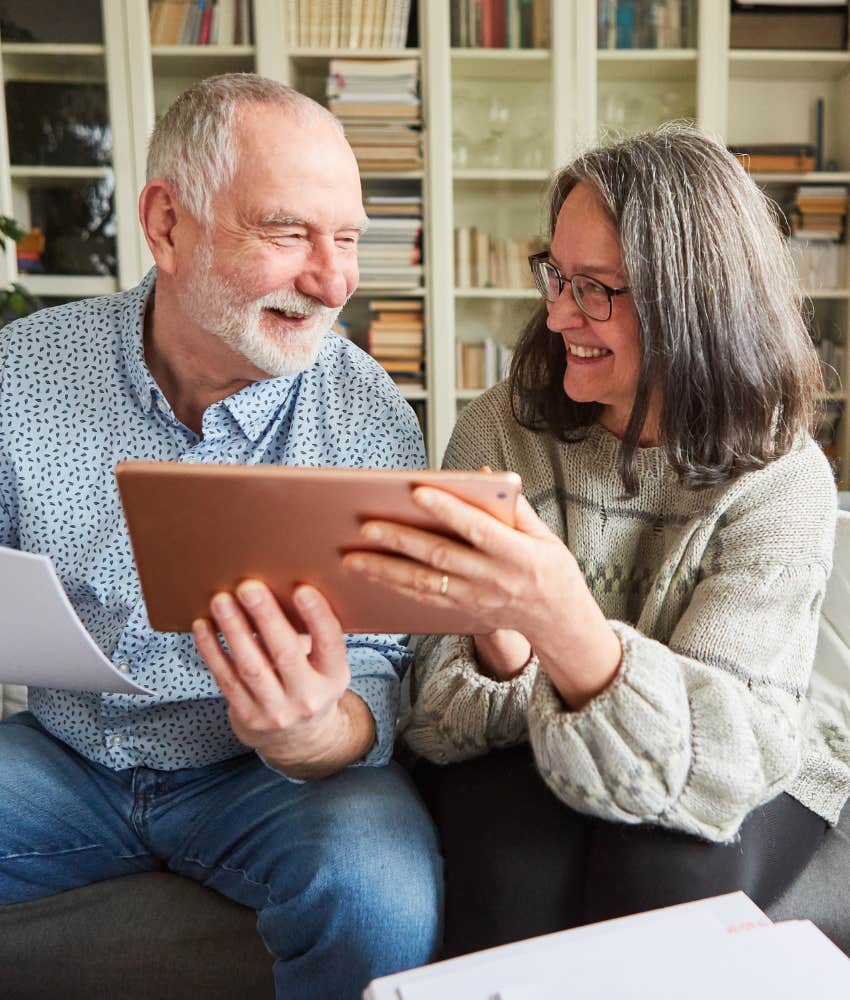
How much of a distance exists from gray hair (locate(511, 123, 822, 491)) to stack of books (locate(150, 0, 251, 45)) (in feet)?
7.64

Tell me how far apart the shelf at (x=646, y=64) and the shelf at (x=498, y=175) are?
36 cm

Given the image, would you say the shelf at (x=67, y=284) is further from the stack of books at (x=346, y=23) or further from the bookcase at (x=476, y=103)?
the stack of books at (x=346, y=23)

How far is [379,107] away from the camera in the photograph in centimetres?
318

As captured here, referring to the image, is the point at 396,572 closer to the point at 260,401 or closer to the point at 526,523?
the point at 526,523

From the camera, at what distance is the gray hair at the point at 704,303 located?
1.16 metres

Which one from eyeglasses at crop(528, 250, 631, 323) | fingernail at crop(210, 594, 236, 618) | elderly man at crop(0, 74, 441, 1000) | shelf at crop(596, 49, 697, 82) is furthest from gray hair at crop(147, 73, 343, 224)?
shelf at crop(596, 49, 697, 82)

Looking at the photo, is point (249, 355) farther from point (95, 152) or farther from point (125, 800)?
point (95, 152)

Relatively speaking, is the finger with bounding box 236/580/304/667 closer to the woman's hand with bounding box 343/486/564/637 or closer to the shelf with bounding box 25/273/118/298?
the woman's hand with bounding box 343/486/564/637

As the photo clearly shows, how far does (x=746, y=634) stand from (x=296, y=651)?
49cm

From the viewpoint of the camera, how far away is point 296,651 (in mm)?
875

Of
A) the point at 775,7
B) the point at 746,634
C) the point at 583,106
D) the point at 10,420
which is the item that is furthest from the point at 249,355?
the point at 775,7

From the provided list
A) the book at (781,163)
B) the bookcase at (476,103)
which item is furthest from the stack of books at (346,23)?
the book at (781,163)

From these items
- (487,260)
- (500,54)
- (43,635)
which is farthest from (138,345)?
(500,54)

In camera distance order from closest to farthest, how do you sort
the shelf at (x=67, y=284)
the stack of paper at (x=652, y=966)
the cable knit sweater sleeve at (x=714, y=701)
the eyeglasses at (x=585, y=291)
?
the stack of paper at (x=652, y=966) < the cable knit sweater sleeve at (x=714, y=701) < the eyeglasses at (x=585, y=291) < the shelf at (x=67, y=284)
